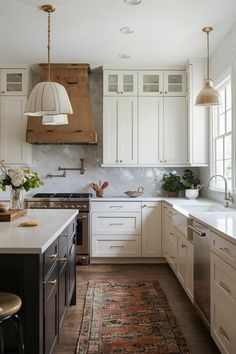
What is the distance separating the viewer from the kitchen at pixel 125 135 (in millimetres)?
4051

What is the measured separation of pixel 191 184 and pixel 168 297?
1.96 m

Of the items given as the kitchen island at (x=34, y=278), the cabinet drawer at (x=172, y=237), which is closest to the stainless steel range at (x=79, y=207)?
the cabinet drawer at (x=172, y=237)

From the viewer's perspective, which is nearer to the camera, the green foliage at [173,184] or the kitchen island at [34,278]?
the kitchen island at [34,278]

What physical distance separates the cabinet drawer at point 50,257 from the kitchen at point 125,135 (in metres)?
1.78

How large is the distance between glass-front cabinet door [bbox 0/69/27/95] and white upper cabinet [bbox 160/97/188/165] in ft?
6.67

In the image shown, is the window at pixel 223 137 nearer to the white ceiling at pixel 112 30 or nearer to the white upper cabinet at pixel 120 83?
the white ceiling at pixel 112 30

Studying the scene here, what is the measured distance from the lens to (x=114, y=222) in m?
4.80

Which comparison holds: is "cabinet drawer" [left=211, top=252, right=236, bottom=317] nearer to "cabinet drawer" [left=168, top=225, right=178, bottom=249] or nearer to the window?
"cabinet drawer" [left=168, top=225, right=178, bottom=249]

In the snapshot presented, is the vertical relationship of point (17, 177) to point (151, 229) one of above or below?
above

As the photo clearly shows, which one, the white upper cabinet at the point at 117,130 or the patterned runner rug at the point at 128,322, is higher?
the white upper cabinet at the point at 117,130

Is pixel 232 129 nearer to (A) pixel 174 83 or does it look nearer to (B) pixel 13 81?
(A) pixel 174 83

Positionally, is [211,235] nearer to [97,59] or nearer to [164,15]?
[164,15]

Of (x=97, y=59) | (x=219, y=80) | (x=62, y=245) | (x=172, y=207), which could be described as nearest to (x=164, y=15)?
(x=219, y=80)

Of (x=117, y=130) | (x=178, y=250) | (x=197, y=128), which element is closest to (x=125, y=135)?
(x=117, y=130)
